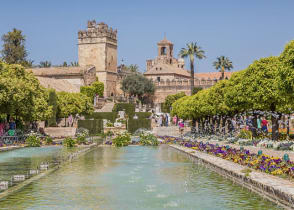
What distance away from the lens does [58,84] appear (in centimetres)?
7344

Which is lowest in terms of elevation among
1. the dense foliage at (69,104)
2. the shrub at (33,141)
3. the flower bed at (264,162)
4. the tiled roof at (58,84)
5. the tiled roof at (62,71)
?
the flower bed at (264,162)

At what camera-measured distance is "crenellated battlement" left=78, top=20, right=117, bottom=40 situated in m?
90.4

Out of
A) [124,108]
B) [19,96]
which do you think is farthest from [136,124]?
[19,96]

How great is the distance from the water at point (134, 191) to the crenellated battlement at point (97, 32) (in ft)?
253

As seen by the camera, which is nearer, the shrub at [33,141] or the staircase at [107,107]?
the shrub at [33,141]

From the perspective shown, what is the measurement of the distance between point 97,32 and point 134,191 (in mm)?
81851

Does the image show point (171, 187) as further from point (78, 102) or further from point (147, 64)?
point (147, 64)

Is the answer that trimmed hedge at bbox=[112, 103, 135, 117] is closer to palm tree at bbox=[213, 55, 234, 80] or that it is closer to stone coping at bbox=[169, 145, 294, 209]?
palm tree at bbox=[213, 55, 234, 80]

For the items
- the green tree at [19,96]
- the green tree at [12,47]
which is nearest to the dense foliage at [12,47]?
the green tree at [12,47]

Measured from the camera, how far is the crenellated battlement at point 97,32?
3558 inches

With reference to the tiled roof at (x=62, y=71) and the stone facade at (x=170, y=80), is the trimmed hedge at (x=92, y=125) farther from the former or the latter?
the stone facade at (x=170, y=80)

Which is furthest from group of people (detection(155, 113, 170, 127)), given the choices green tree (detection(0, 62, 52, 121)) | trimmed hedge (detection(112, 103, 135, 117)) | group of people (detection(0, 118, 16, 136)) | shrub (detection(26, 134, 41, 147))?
shrub (detection(26, 134, 41, 147))

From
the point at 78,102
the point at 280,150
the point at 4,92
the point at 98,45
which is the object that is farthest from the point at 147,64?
the point at 280,150

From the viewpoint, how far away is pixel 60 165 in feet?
51.6
